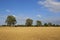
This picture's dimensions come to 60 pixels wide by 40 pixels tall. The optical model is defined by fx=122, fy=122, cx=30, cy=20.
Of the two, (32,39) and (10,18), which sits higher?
(10,18)

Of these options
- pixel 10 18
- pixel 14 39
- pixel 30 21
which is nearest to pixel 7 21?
pixel 10 18

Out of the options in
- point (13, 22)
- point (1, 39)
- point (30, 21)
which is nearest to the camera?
point (1, 39)

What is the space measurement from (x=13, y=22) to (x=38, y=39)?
193 feet

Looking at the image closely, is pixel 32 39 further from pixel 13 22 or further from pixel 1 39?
pixel 13 22

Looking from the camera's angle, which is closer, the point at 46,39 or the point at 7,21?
the point at 46,39

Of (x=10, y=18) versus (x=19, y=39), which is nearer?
(x=19, y=39)

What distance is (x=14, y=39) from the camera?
42.0ft

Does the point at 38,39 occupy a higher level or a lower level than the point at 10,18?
lower

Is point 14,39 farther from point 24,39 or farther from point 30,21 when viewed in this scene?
point 30,21

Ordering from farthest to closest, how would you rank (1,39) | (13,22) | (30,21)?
(30,21), (13,22), (1,39)

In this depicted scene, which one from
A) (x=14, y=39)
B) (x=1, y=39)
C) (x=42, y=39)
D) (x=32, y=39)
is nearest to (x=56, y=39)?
(x=42, y=39)

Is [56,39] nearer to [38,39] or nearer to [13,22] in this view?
[38,39]

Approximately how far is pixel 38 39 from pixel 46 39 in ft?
2.74

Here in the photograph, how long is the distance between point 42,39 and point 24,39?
188cm
